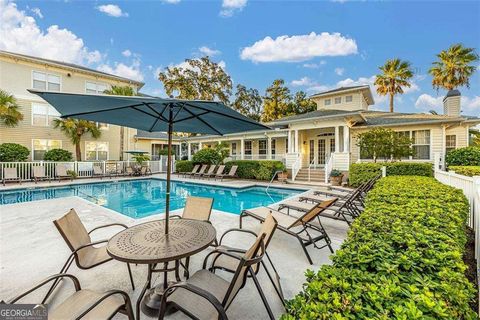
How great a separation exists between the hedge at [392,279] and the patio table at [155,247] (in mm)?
1389

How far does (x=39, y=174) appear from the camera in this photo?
1487 centimetres

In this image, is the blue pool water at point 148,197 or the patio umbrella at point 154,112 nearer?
the patio umbrella at point 154,112

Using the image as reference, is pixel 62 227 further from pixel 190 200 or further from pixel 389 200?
pixel 389 200

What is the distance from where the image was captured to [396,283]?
4.84 ft

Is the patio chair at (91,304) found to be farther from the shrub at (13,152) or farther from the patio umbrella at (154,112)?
the shrub at (13,152)

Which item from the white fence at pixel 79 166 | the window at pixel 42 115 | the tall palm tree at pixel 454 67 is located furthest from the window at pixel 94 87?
the tall palm tree at pixel 454 67

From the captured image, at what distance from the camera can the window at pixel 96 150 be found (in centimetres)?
2044

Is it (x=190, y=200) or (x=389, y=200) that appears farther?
(x=190, y=200)

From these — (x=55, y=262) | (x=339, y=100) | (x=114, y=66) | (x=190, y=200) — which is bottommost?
(x=55, y=262)

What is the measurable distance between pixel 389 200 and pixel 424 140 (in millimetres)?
13756

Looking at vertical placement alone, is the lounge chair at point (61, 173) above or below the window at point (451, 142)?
below

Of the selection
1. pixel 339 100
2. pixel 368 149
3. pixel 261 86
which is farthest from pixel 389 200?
pixel 261 86

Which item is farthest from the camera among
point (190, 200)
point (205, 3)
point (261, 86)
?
point (261, 86)

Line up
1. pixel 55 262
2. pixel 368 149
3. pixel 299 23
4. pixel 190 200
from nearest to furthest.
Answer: pixel 55 262, pixel 190 200, pixel 368 149, pixel 299 23
